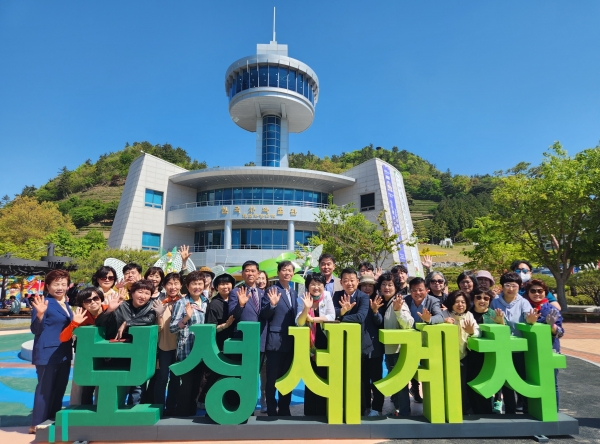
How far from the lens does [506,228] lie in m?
18.7

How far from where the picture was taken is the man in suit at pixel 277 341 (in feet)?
12.8

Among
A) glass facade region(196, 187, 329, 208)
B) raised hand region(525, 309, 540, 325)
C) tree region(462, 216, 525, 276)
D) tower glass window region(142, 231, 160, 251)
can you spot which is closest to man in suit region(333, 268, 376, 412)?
raised hand region(525, 309, 540, 325)

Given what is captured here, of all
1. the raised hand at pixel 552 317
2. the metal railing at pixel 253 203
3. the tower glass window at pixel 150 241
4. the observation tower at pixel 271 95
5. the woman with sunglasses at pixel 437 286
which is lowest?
the raised hand at pixel 552 317

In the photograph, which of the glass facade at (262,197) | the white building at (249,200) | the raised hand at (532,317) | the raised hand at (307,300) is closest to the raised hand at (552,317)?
the raised hand at (532,317)

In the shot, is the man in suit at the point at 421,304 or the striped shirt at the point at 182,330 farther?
the man in suit at the point at 421,304

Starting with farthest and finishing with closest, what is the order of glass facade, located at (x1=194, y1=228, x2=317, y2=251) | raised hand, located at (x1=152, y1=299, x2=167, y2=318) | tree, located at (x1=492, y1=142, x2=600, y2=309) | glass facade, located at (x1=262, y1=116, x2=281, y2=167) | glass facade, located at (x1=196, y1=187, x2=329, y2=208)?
glass facade, located at (x1=262, y1=116, x2=281, y2=167)
glass facade, located at (x1=196, y1=187, x2=329, y2=208)
glass facade, located at (x1=194, y1=228, x2=317, y2=251)
tree, located at (x1=492, y1=142, x2=600, y2=309)
raised hand, located at (x1=152, y1=299, x2=167, y2=318)

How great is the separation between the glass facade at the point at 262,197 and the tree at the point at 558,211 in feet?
44.2

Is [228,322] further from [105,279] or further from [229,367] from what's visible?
[105,279]

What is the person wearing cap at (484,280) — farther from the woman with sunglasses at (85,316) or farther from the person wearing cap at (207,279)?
the woman with sunglasses at (85,316)

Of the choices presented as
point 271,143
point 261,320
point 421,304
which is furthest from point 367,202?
point 261,320

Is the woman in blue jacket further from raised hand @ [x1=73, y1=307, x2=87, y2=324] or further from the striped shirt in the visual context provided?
the striped shirt

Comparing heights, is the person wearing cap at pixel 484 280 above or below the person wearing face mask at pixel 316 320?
above

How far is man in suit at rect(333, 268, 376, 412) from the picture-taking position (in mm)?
3981

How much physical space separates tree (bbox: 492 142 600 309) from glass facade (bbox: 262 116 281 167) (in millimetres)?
18905
